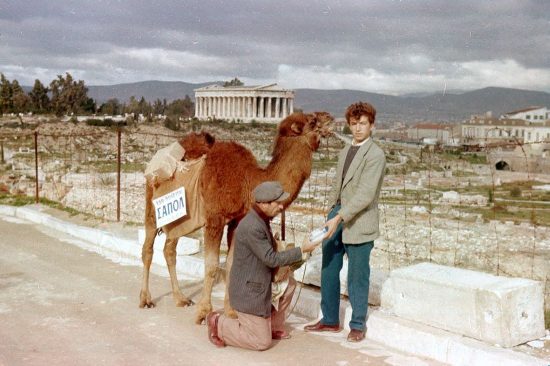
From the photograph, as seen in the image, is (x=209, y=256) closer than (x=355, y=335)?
No

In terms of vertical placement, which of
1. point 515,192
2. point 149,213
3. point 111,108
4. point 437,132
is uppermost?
point 111,108

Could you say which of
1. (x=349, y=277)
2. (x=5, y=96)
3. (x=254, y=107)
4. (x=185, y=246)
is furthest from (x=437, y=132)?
(x=254, y=107)

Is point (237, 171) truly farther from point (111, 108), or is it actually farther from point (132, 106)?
point (132, 106)

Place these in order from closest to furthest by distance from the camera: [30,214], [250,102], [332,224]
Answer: [332,224] → [30,214] → [250,102]

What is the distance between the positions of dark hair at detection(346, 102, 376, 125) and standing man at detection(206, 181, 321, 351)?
1013 millimetres

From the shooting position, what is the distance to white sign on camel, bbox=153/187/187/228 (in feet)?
23.4

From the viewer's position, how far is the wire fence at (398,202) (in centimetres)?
1433

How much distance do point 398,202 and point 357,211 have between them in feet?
95.1

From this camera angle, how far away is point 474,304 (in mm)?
5867

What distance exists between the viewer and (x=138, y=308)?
764 centimetres

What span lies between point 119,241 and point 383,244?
372 inches

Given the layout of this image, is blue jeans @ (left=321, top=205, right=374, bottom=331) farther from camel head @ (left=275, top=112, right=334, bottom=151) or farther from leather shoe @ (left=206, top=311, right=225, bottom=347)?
leather shoe @ (left=206, top=311, right=225, bottom=347)

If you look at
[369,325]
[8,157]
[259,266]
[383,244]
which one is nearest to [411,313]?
[369,325]

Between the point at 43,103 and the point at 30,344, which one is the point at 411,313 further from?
the point at 43,103
